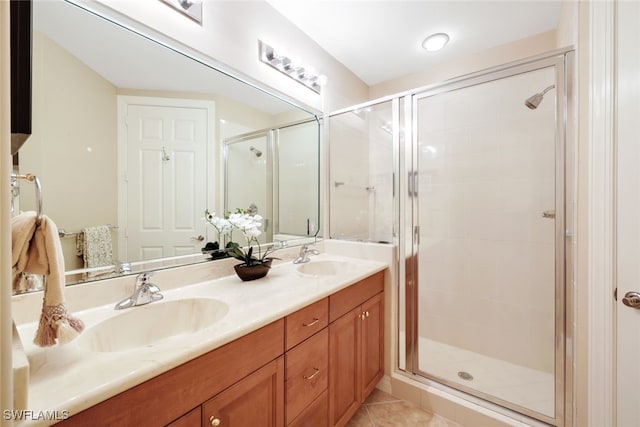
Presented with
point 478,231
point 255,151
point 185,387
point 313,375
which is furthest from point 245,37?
point 478,231

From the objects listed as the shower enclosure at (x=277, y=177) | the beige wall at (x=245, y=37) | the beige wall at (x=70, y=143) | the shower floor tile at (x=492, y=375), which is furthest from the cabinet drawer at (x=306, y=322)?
the beige wall at (x=245, y=37)

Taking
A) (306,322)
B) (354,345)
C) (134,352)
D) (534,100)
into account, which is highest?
(534,100)

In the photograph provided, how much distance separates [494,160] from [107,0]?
7.54 ft

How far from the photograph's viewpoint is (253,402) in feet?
2.76

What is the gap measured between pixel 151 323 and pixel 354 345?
0.96 metres

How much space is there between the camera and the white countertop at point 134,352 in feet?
1.68

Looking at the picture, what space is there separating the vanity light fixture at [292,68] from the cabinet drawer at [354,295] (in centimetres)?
144

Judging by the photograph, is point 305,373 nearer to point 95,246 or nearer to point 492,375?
point 95,246

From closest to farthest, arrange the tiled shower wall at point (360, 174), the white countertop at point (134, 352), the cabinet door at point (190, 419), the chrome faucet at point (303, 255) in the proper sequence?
the white countertop at point (134, 352) → the cabinet door at point (190, 419) → the chrome faucet at point (303, 255) → the tiled shower wall at point (360, 174)

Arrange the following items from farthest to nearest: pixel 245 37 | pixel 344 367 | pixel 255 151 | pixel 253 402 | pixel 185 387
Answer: pixel 255 151 → pixel 245 37 → pixel 344 367 → pixel 253 402 → pixel 185 387

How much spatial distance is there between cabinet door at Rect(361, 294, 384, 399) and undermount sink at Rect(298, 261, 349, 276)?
1.00 ft

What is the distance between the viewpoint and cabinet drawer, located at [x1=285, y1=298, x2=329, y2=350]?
98cm

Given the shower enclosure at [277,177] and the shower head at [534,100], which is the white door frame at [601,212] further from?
the shower enclosure at [277,177]

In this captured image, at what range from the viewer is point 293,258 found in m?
1.79
